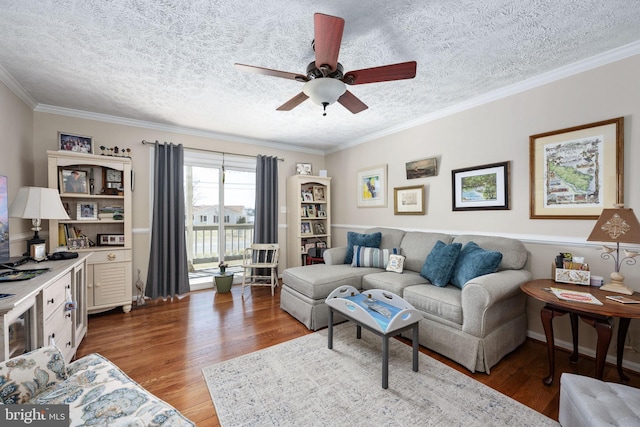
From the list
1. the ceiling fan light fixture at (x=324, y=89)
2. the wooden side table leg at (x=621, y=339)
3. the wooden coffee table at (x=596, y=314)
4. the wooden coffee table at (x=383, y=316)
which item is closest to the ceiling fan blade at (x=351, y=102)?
the ceiling fan light fixture at (x=324, y=89)

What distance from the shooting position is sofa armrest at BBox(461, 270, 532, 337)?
6.32 feet

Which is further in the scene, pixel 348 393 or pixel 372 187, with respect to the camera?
pixel 372 187

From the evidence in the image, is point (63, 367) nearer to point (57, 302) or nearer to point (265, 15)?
point (57, 302)

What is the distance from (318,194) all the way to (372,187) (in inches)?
44.6

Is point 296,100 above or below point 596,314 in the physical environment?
above

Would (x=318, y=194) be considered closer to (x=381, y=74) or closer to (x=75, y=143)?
(x=381, y=74)

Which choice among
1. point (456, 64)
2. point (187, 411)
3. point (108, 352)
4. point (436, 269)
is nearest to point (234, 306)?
point (108, 352)

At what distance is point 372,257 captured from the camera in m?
3.30

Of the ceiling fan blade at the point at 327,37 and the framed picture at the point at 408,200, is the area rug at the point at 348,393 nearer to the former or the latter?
the framed picture at the point at 408,200

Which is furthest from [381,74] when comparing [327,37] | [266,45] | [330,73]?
[266,45]

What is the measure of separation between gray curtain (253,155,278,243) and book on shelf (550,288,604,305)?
3.66 metres

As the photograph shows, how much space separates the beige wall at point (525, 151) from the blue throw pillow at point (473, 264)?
19.9 inches

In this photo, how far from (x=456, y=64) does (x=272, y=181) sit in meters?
3.14

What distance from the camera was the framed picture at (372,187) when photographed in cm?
400
